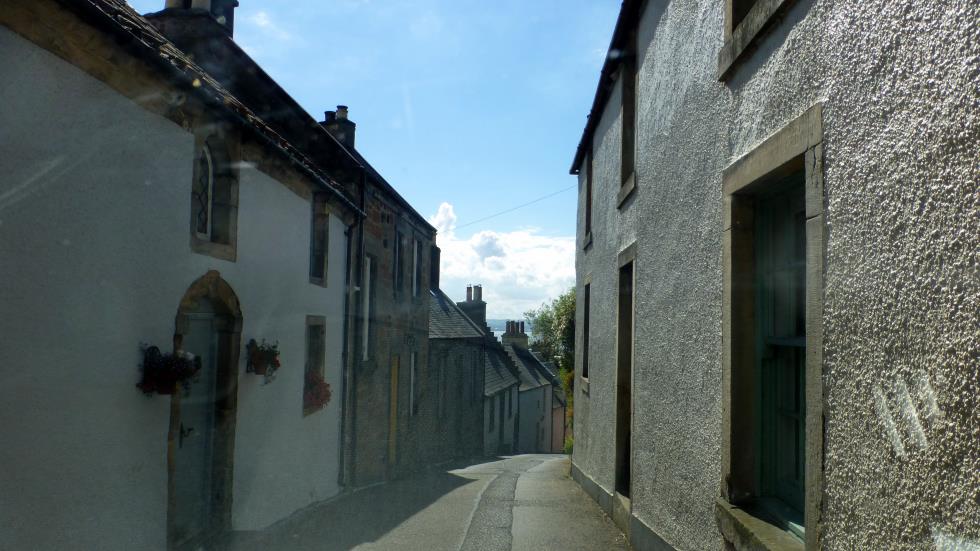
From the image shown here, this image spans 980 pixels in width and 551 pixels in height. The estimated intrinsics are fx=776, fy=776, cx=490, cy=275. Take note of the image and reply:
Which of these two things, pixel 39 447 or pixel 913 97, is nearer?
pixel 913 97

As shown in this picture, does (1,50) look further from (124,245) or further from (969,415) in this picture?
(969,415)

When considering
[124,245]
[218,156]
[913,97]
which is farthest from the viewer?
[218,156]

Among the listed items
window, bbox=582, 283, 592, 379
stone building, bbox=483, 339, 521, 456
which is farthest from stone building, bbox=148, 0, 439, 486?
stone building, bbox=483, 339, 521, 456

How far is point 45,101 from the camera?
513cm

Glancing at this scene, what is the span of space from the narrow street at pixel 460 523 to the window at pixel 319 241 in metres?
3.68

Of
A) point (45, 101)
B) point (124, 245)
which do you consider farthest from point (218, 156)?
point (45, 101)

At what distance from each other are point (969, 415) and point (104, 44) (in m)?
5.81

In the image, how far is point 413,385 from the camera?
21.7 metres

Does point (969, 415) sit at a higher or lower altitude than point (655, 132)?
lower

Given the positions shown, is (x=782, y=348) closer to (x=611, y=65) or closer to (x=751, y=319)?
(x=751, y=319)

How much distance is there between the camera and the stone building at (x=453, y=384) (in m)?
24.3

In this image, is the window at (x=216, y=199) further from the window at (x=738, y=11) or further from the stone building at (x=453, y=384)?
the stone building at (x=453, y=384)

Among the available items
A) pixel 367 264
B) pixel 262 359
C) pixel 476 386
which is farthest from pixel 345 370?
pixel 476 386

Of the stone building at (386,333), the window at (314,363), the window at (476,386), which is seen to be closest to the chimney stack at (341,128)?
the stone building at (386,333)
